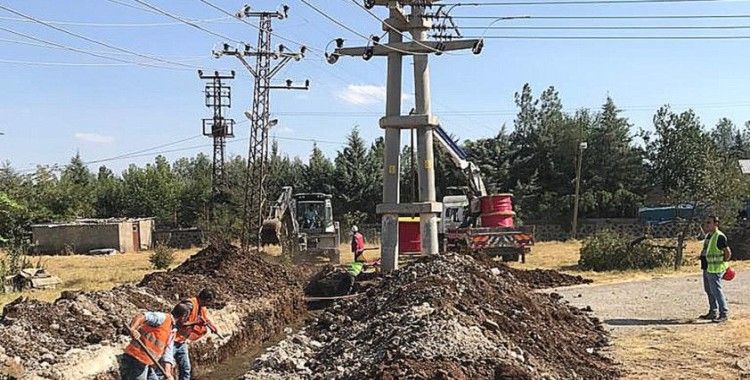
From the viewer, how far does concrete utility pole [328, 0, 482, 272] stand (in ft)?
71.4

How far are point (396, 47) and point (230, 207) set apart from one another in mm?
31269

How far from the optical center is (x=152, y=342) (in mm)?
Answer: 9008

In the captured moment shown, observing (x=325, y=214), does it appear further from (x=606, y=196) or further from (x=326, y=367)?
(x=606, y=196)

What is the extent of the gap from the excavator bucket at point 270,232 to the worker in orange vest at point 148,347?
61.7 feet

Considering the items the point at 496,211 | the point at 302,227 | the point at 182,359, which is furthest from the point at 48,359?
the point at 302,227

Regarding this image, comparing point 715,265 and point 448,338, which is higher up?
point 715,265

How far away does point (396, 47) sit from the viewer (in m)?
21.8

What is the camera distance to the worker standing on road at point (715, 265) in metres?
12.7

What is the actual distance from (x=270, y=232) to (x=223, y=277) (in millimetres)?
10701

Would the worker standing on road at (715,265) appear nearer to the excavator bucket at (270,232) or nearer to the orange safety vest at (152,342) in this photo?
the orange safety vest at (152,342)

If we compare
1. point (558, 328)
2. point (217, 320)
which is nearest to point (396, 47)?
point (217, 320)

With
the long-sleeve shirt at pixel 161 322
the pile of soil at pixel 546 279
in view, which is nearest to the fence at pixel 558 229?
the pile of soil at pixel 546 279

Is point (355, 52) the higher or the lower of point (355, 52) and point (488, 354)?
the higher

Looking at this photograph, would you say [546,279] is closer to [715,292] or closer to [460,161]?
[715,292]
